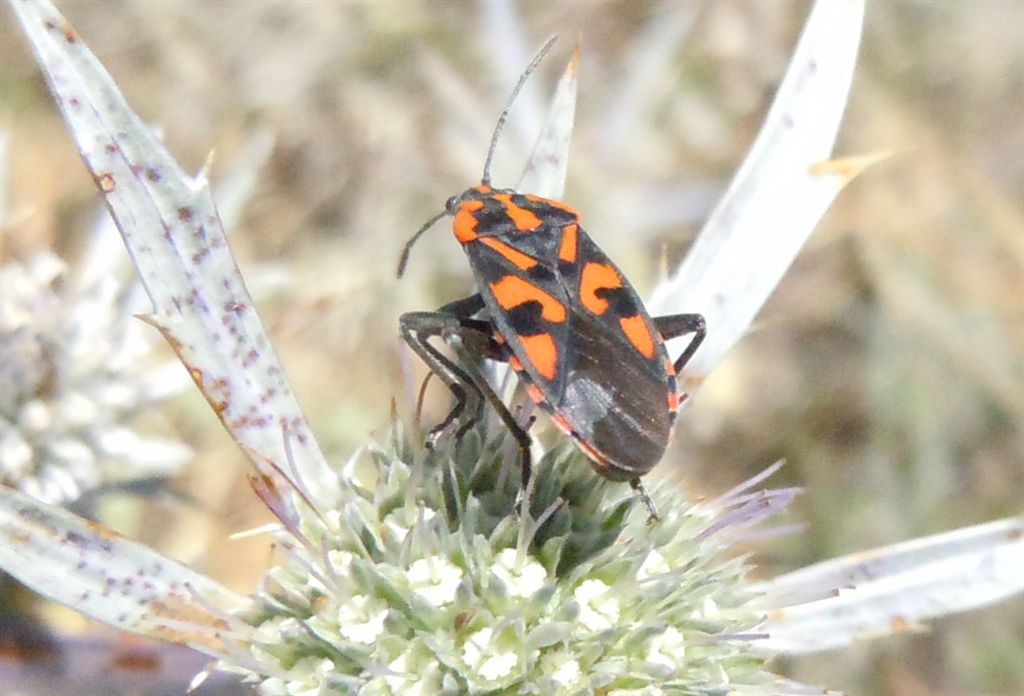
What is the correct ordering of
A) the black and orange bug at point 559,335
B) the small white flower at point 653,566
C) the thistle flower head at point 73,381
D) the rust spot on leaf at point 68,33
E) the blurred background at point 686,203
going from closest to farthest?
the rust spot on leaf at point 68,33 < the black and orange bug at point 559,335 < the small white flower at point 653,566 < the thistle flower head at point 73,381 < the blurred background at point 686,203

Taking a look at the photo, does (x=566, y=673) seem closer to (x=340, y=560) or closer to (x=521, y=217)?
(x=340, y=560)

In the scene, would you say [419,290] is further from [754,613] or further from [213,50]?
[754,613]

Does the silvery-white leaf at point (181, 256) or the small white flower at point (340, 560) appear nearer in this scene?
the silvery-white leaf at point (181, 256)

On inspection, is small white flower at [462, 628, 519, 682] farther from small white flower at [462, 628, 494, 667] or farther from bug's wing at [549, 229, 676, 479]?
bug's wing at [549, 229, 676, 479]

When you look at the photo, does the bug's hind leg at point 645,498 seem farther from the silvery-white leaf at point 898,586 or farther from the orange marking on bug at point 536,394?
the silvery-white leaf at point 898,586

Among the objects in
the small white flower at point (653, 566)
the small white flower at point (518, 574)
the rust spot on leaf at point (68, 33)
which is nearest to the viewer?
the rust spot on leaf at point (68, 33)

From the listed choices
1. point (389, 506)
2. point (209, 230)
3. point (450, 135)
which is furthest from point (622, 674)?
point (450, 135)

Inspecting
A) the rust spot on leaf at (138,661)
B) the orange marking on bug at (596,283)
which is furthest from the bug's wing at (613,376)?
the rust spot on leaf at (138,661)

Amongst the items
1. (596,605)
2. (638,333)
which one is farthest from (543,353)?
(596,605)
